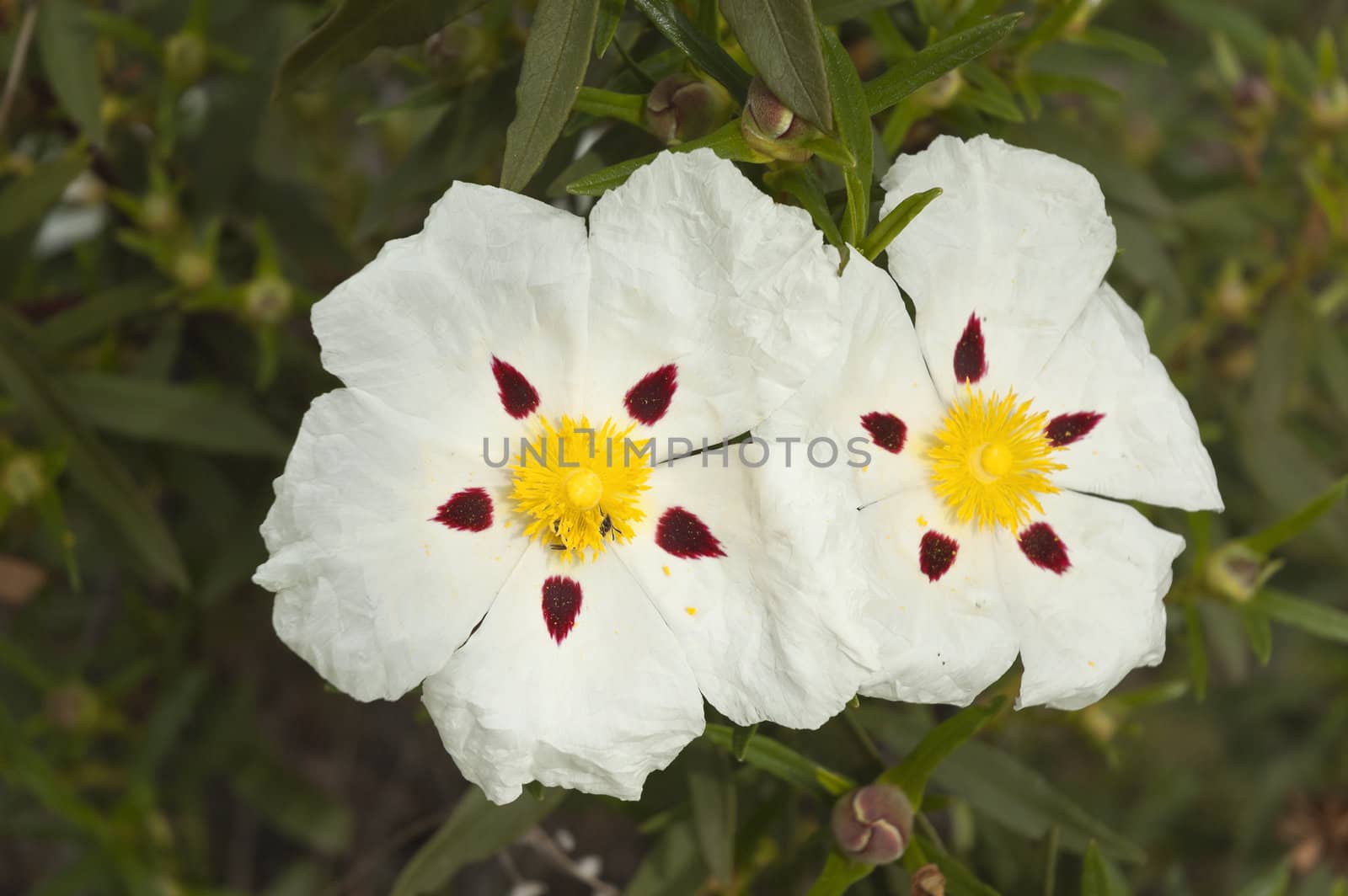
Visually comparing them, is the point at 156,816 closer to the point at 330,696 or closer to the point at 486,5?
the point at 330,696

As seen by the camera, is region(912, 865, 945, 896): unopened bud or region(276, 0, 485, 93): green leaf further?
region(912, 865, 945, 896): unopened bud

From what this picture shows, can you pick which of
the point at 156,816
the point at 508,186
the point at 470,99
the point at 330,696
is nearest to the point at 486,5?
the point at 470,99

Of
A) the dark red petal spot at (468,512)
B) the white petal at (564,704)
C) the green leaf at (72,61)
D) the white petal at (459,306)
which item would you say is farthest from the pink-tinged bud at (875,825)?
the green leaf at (72,61)

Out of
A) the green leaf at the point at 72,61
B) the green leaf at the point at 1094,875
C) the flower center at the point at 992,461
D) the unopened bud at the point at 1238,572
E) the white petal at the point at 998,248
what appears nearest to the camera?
the white petal at the point at 998,248

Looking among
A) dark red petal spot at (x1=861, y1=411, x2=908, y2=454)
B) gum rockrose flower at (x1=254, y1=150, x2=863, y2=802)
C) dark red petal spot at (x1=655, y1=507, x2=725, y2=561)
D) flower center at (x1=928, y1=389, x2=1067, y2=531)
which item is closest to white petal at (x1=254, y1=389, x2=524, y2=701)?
gum rockrose flower at (x1=254, y1=150, x2=863, y2=802)

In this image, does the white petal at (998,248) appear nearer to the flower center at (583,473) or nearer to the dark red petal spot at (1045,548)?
the dark red petal spot at (1045,548)

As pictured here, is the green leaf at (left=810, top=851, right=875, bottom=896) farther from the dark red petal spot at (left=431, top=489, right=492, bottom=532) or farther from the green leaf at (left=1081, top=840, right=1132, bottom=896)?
the dark red petal spot at (left=431, top=489, right=492, bottom=532)
